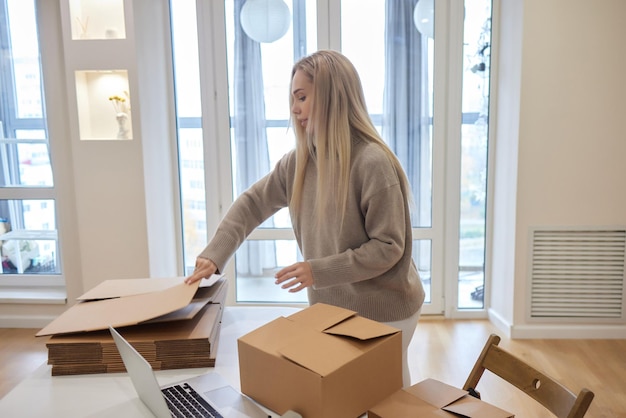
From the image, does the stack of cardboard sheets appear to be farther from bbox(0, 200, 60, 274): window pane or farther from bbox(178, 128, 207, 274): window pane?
bbox(0, 200, 60, 274): window pane

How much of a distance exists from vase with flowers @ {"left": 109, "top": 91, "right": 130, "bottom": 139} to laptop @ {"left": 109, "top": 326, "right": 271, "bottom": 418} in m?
2.25

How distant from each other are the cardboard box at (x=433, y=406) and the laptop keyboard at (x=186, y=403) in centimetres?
34

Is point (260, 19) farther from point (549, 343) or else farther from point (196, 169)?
point (549, 343)

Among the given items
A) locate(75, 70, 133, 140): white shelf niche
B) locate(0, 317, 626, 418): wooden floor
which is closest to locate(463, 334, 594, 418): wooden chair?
locate(0, 317, 626, 418): wooden floor

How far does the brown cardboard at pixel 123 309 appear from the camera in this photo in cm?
116

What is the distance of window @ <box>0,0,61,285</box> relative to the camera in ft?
10.8

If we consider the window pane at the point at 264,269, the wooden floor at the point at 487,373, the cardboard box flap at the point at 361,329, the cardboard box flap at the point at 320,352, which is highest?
the cardboard box flap at the point at 361,329

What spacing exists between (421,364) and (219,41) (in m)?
2.40

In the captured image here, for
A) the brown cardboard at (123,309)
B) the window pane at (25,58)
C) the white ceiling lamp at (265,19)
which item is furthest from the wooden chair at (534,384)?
the window pane at (25,58)

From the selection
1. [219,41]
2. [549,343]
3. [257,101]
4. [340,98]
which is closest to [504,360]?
[340,98]

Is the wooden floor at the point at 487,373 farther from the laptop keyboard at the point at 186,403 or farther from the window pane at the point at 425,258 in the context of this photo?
the laptop keyboard at the point at 186,403

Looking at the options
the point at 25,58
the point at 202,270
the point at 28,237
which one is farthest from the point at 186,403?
the point at 25,58

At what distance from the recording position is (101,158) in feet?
9.77

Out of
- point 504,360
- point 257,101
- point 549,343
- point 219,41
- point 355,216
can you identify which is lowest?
point 549,343
